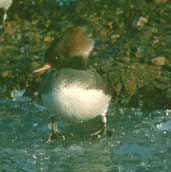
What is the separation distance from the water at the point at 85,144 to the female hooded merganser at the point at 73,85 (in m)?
0.20

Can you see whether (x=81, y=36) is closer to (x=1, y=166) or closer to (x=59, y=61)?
(x=59, y=61)

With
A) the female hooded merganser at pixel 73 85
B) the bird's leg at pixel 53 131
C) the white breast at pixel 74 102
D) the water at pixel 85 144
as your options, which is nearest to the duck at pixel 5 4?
the water at pixel 85 144

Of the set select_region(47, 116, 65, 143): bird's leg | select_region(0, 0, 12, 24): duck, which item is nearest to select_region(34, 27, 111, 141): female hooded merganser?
select_region(47, 116, 65, 143): bird's leg

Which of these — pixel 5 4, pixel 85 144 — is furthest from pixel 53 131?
pixel 5 4

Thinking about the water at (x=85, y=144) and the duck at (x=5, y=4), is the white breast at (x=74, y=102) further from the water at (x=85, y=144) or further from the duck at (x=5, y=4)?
the duck at (x=5, y=4)

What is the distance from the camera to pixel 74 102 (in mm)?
7023

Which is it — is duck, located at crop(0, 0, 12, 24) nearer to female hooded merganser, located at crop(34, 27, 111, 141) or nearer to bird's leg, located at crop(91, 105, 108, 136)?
female hooded merganser, located at crop(34, 27, 111, 141)

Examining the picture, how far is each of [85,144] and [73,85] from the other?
21.4 inches

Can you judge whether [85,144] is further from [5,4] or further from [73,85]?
[5,4]

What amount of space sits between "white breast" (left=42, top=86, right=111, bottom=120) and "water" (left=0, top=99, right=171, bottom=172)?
0.29 meters

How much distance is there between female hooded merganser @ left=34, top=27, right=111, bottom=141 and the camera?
7.05 meters

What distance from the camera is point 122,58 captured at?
8859 millimetres

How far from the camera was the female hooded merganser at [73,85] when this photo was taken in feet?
23.1

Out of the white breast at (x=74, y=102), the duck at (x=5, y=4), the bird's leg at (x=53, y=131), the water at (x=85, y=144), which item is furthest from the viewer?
the duck at (x=5, y=4)
